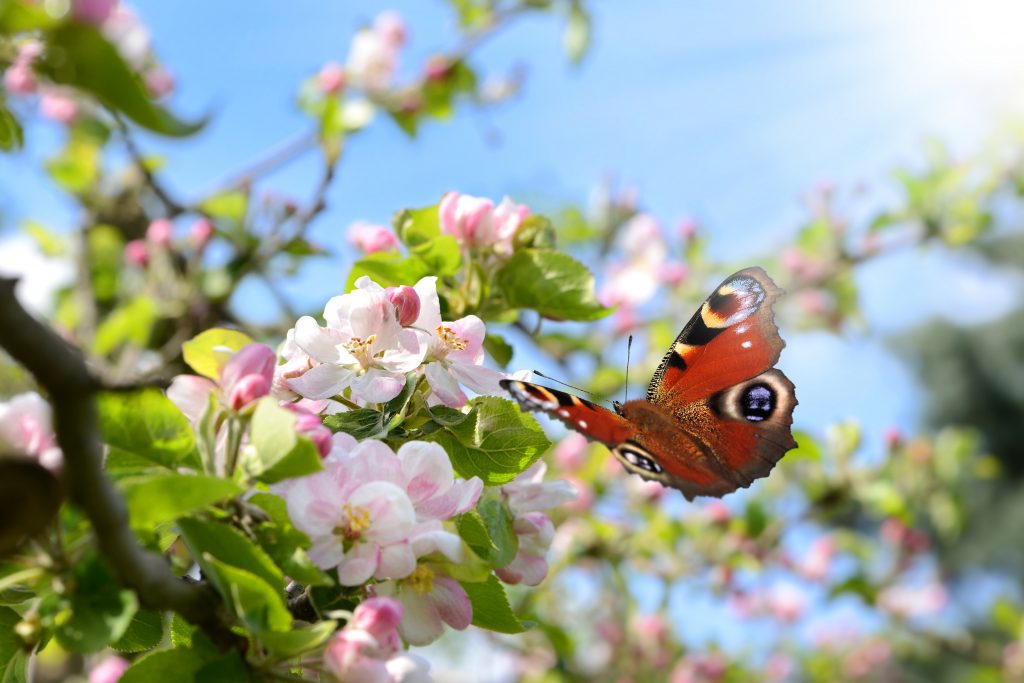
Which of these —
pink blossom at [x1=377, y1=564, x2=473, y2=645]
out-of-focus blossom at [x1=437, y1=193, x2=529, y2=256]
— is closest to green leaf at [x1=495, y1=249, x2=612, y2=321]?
out-of-focus blossom at [x1=437, y1=193, x2=529, y2=256]

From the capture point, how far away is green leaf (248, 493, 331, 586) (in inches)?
26.6

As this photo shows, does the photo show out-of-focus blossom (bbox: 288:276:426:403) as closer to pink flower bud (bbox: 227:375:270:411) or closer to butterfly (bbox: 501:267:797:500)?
pink flower bud (bbox: 227:375:270:411)

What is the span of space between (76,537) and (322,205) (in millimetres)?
1592

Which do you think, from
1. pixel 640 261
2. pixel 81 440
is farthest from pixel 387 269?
pixel 640 261

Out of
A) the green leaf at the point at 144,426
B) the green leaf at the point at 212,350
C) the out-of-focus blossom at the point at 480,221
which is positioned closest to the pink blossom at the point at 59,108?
the out-of-focus blossom at the point at 480,221

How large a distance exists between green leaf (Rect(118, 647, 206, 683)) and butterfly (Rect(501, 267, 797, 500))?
22.6 inches

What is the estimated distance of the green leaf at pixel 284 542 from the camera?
68 cm

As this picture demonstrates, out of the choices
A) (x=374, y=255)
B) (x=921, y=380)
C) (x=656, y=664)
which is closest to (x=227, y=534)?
(x=374, y=255)

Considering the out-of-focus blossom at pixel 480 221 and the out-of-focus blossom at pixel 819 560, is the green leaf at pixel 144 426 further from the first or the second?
the out-of-focus blossom at pixel 819 560

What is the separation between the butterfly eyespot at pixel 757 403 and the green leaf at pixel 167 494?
31.7 inches

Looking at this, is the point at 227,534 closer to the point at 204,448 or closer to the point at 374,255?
the point at 204,448

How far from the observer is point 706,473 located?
3.41ft

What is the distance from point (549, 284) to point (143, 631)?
2.05 ft

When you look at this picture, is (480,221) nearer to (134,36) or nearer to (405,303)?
(405,303)
